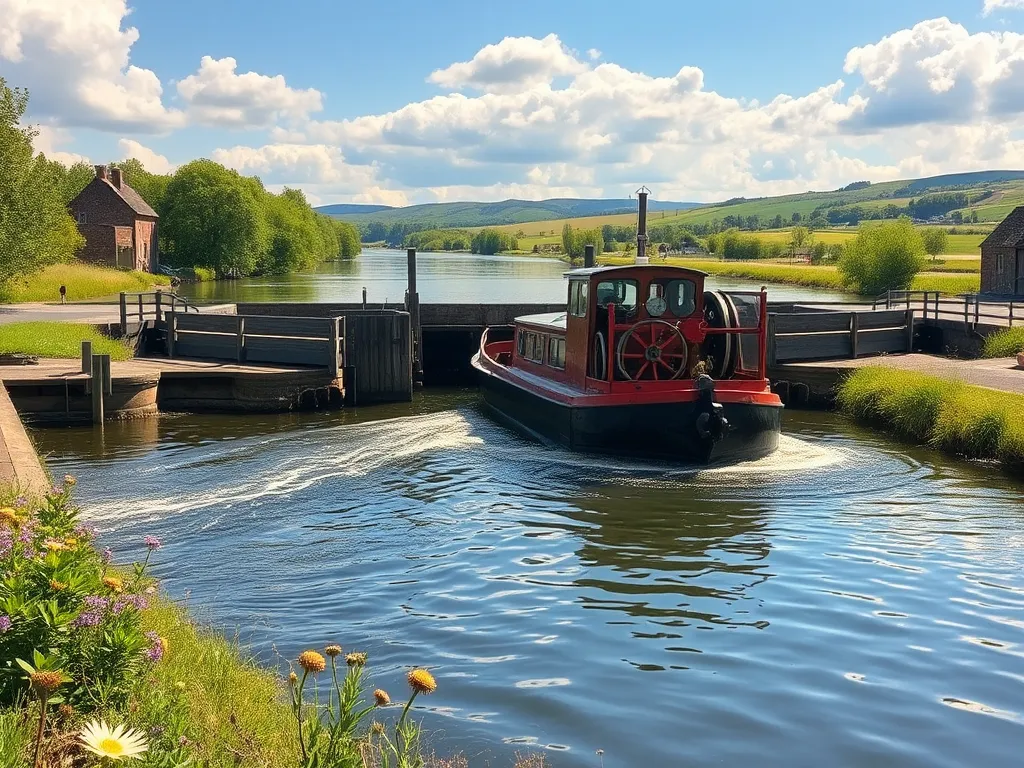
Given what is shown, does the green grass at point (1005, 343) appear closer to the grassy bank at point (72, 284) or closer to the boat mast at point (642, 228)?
the boat mast at point (642, 228)

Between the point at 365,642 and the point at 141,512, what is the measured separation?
17.5 feet

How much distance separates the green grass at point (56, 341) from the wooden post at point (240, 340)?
90.8 inches

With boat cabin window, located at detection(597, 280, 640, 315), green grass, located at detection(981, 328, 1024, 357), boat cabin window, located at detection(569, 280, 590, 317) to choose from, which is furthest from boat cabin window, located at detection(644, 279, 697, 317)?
green grass, located at detection(981, 328, 1024, 357)

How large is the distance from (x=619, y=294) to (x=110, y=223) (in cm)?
6321

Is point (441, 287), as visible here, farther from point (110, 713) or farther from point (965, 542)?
point (110, 713)

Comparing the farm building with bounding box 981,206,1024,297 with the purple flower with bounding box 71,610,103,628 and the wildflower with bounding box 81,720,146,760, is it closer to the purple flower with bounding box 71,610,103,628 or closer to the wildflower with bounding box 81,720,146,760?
the purple flower with bounding box 71,610,103,628

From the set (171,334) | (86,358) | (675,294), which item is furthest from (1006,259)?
(86,358)

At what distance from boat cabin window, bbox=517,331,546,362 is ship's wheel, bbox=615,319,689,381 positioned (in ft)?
10.3

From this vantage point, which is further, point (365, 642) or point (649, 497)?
point (649, 497)

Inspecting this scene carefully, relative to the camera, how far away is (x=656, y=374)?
52.1ft

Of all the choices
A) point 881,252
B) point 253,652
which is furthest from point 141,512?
point 881,252

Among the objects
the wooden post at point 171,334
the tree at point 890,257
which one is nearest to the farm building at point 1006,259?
the tree at point 890,257

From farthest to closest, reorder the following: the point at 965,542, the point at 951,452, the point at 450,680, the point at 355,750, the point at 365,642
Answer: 1. the point at 951,452
2. the point at 965,542
3. the point at 365,642
4. the point at 450,680
5. the point at 355,750

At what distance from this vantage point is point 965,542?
11.2m
